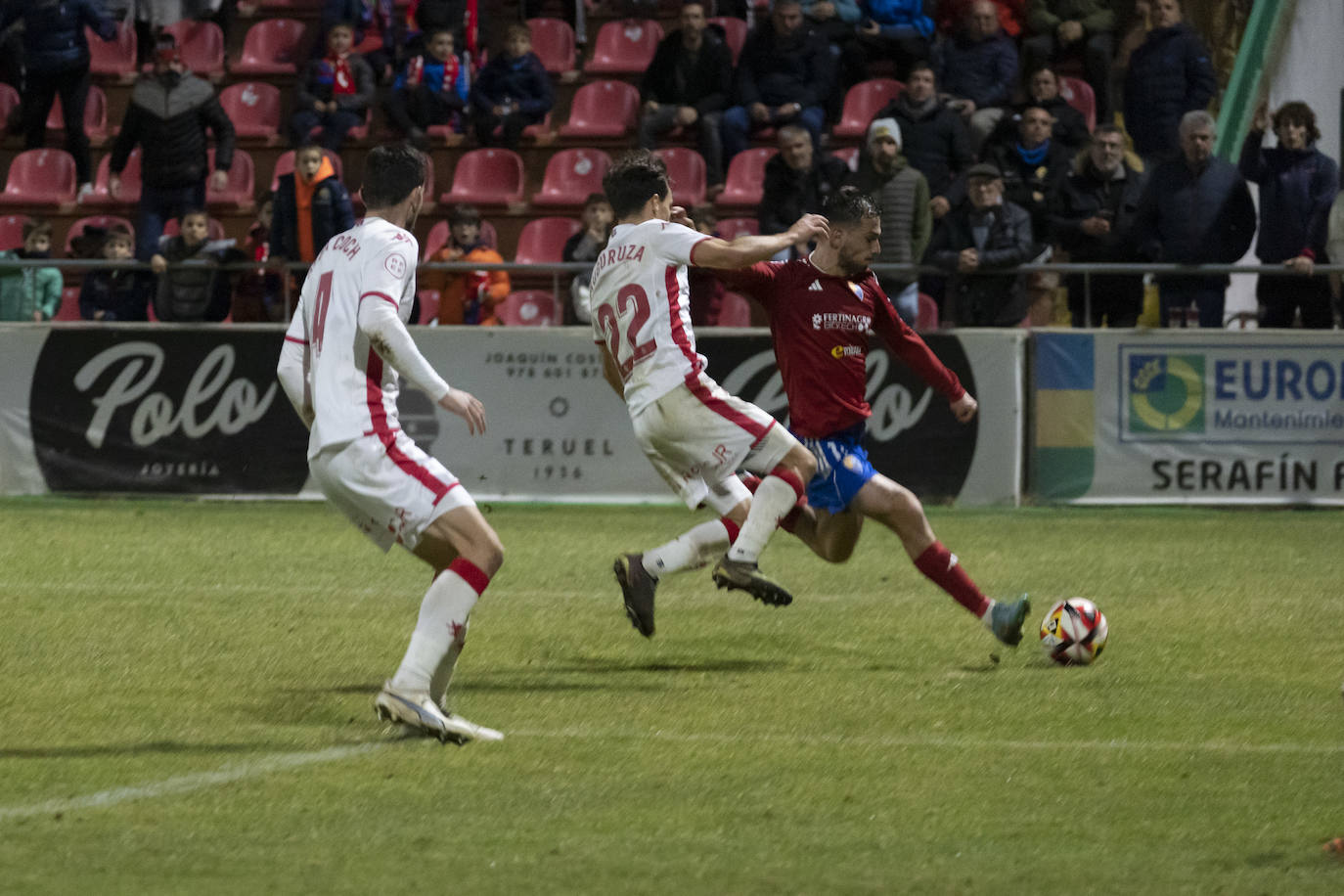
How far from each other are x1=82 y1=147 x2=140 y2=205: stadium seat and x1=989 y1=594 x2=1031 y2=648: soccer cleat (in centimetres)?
1245

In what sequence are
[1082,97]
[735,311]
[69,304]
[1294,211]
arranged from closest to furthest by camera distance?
[1294,211] < [735,311] < [69,304] < [1082,97]

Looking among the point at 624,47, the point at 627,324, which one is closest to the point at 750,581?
the point at 627,324

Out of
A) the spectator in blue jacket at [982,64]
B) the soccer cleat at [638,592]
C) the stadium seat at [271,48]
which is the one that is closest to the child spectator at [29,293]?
the stadium seat at [271,48]

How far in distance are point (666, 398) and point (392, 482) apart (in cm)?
174

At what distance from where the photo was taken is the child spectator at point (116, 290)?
14531 millimetres

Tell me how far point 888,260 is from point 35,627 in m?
7.64

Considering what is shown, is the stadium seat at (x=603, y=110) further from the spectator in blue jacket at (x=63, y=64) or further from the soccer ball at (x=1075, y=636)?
the soccer ball at (x=1075, y=636)

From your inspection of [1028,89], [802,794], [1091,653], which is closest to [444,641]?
[802,794]

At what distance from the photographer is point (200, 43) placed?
1964 centimetres

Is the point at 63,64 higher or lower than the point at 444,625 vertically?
higher

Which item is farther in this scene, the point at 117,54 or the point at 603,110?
the point at 117,54

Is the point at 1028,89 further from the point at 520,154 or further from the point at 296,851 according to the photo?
the point at 296,851

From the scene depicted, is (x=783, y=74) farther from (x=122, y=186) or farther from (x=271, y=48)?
(x=122, y=186)

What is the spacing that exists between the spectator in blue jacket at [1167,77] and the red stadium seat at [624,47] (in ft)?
16.6
